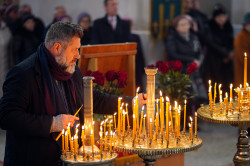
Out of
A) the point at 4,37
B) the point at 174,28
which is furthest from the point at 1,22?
the point at 174,28

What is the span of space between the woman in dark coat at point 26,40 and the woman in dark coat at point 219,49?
2.93 meters

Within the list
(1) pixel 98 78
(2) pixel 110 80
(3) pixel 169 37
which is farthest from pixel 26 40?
(1) pixel 98 78

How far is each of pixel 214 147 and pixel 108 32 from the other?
237 centimetres

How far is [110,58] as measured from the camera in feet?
17.1

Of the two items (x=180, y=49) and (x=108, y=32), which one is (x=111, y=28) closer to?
(x=108, y=32)

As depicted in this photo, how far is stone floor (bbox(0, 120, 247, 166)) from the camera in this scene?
21.4ft

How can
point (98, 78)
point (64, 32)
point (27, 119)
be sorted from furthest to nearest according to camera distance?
1. point (98, 78)
2. point (64, 32)
3. point (27, 119)

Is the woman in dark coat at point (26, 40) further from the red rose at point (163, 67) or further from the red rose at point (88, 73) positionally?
the red rose at point (88, 73)

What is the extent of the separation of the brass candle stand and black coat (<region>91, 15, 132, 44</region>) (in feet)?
13.4

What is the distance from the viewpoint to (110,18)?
8.42 m

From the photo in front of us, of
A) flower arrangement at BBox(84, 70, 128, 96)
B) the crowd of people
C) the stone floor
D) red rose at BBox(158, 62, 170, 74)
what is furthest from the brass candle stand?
the crowd of people

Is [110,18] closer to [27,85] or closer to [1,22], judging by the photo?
[1,22]

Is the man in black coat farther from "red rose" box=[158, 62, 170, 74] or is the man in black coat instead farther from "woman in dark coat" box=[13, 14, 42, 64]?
"woman in dark coat" box=[13, 14, 42, 64]

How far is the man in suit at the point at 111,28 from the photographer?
27.1ft
